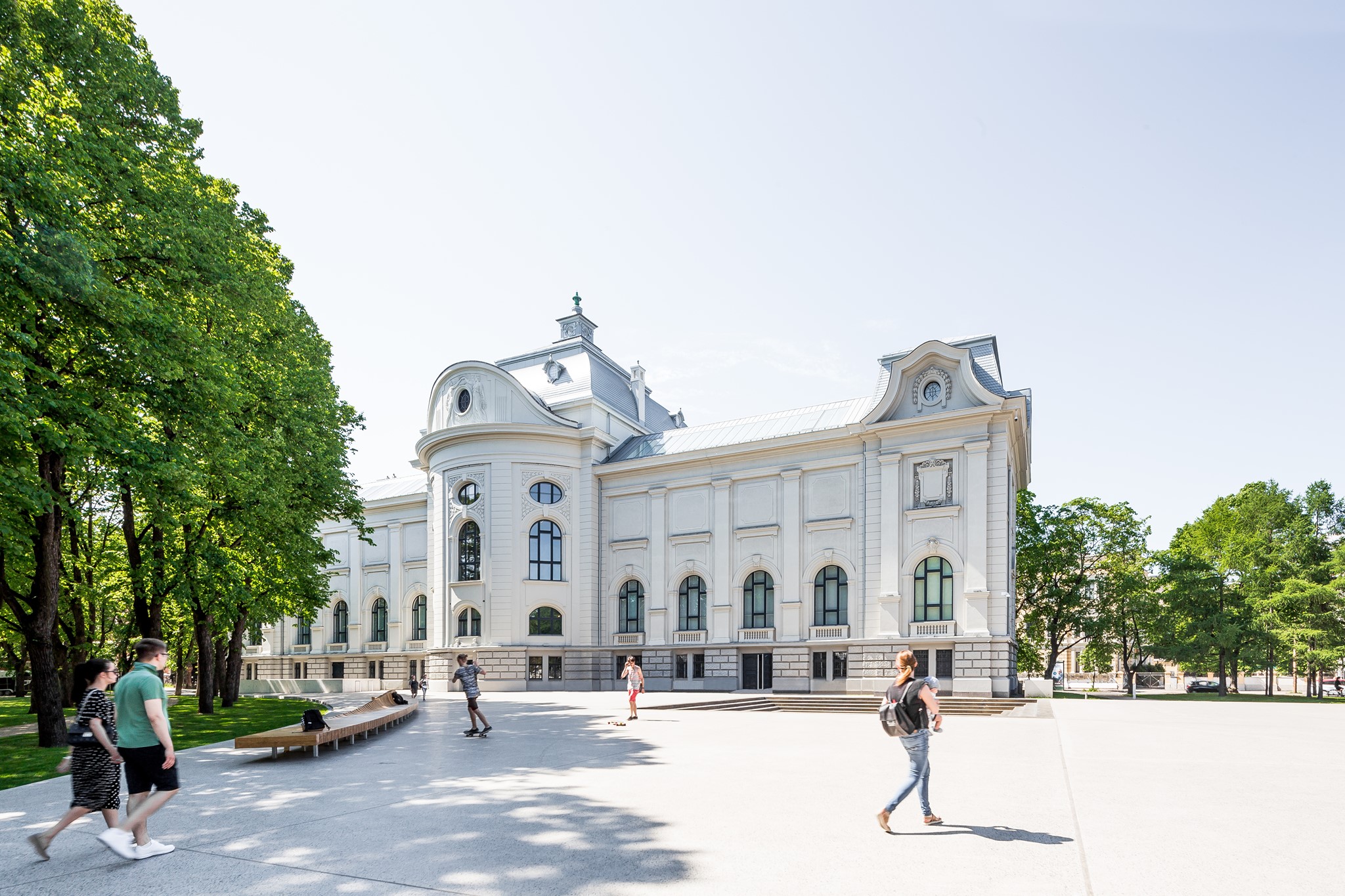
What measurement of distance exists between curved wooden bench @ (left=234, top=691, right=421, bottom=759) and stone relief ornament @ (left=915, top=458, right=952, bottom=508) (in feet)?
74.9

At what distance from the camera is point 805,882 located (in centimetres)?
636

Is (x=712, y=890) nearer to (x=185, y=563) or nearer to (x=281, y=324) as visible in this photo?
(x=185, y=563)

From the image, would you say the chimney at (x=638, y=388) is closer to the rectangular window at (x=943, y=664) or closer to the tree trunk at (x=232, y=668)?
the rectangular window at (x=943, y=664)

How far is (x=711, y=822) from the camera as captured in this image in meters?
8.40

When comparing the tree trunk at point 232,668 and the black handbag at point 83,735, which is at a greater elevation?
the black handbag at point 83,735

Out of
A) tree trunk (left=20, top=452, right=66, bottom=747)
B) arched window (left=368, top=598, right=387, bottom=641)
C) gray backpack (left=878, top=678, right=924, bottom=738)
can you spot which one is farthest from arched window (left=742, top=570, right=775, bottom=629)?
gray backpack (left=878, top=678, right=924, bottom=738)

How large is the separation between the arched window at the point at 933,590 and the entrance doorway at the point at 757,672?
300 inches

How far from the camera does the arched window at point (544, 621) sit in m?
42.3

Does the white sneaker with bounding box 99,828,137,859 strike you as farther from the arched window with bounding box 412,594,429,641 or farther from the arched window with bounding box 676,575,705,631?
the arched window with bounding box 412,594,429,641

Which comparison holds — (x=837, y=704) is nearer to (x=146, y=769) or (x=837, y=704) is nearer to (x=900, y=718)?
(x=900, y=718)

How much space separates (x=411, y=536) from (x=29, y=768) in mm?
38811

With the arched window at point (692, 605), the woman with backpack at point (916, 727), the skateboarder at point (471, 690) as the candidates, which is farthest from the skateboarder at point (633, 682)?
the arched window at point (692, 605)

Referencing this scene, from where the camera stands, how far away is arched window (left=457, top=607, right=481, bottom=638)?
139 feet

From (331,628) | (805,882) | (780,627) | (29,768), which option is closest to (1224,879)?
(805,882)
